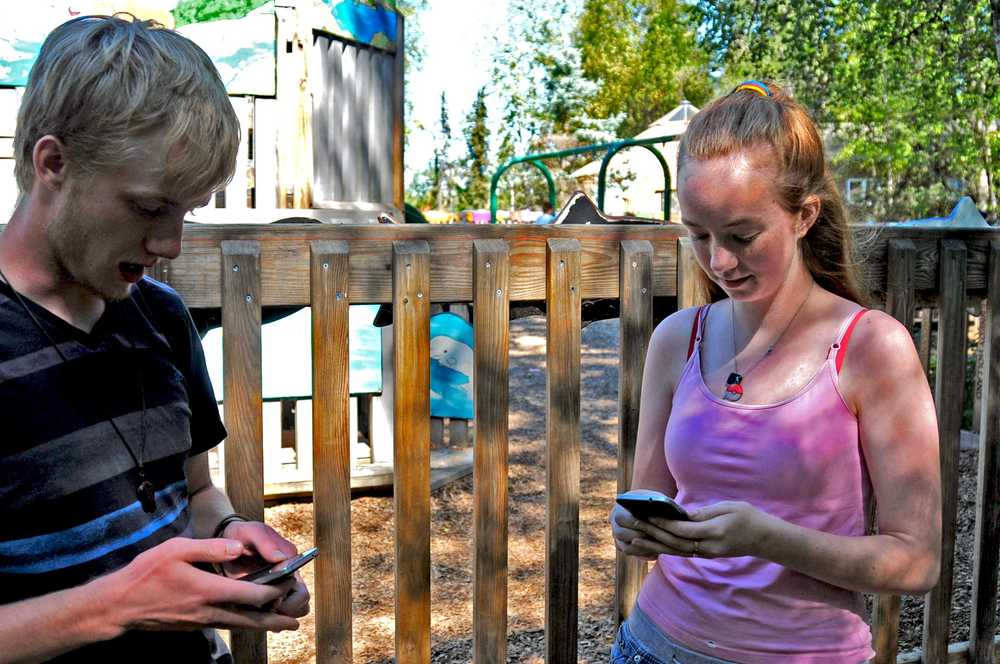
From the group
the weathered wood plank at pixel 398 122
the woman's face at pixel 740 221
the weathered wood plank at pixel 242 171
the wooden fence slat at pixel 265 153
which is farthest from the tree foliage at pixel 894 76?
the woman's face at pixel 740 221

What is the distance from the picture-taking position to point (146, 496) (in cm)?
160

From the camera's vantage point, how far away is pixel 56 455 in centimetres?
147

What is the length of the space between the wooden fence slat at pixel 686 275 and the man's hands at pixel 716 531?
4.24ft

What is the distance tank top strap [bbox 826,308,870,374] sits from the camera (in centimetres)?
182

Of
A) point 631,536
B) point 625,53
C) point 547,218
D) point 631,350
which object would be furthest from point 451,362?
point 625,53

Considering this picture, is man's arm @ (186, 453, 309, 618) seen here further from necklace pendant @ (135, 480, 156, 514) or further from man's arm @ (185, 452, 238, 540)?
necklace pendant @ (135, 480, 156, 514)

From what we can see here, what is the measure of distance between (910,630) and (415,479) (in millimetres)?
3110

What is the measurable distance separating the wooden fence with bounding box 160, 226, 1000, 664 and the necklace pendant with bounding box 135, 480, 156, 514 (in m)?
0.83

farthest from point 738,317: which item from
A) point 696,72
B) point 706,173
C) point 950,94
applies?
point 696,72

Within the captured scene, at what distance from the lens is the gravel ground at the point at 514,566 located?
4.45 meters

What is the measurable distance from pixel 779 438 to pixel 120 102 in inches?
51.4

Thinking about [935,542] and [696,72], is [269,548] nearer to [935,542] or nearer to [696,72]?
[935,542]

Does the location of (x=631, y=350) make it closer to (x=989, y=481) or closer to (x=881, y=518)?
(x=881, y=518)

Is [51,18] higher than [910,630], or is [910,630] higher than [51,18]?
[51,18]
